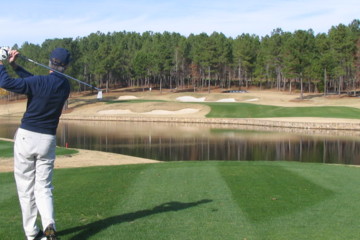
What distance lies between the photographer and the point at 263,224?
7.27 meters

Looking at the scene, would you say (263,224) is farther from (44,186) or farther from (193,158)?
(193,158)

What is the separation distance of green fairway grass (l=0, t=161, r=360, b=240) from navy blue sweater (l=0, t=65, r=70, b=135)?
1698 mm

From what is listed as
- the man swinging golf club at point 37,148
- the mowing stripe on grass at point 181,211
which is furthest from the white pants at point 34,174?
the mowing stripe on grass at point 181,211

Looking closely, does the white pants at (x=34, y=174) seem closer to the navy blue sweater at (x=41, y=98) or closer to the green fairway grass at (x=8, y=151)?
the navy blue sweater at (x=41, y=98)

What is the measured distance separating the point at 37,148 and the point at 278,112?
55.4m

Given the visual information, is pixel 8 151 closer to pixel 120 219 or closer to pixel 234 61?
pixel 120 219

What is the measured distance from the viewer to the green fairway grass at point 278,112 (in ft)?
183

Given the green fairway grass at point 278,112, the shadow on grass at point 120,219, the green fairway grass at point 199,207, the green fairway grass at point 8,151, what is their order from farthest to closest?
the green fairway grass at point 278,112 < the green fairway grass at point 8,151 < the green fairway grass at point 199,207 < the shadow on grass at point 120,219

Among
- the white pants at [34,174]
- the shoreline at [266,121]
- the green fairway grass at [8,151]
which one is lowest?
the shoreline at [266,121]

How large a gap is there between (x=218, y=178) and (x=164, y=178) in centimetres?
150

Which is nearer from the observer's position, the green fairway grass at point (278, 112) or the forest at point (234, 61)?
the green fairway grass at point (278, 112)

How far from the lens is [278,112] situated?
59.3 m

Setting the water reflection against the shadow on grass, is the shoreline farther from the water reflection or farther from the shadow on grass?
the shadow on grass

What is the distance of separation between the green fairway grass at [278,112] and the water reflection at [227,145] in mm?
12927
